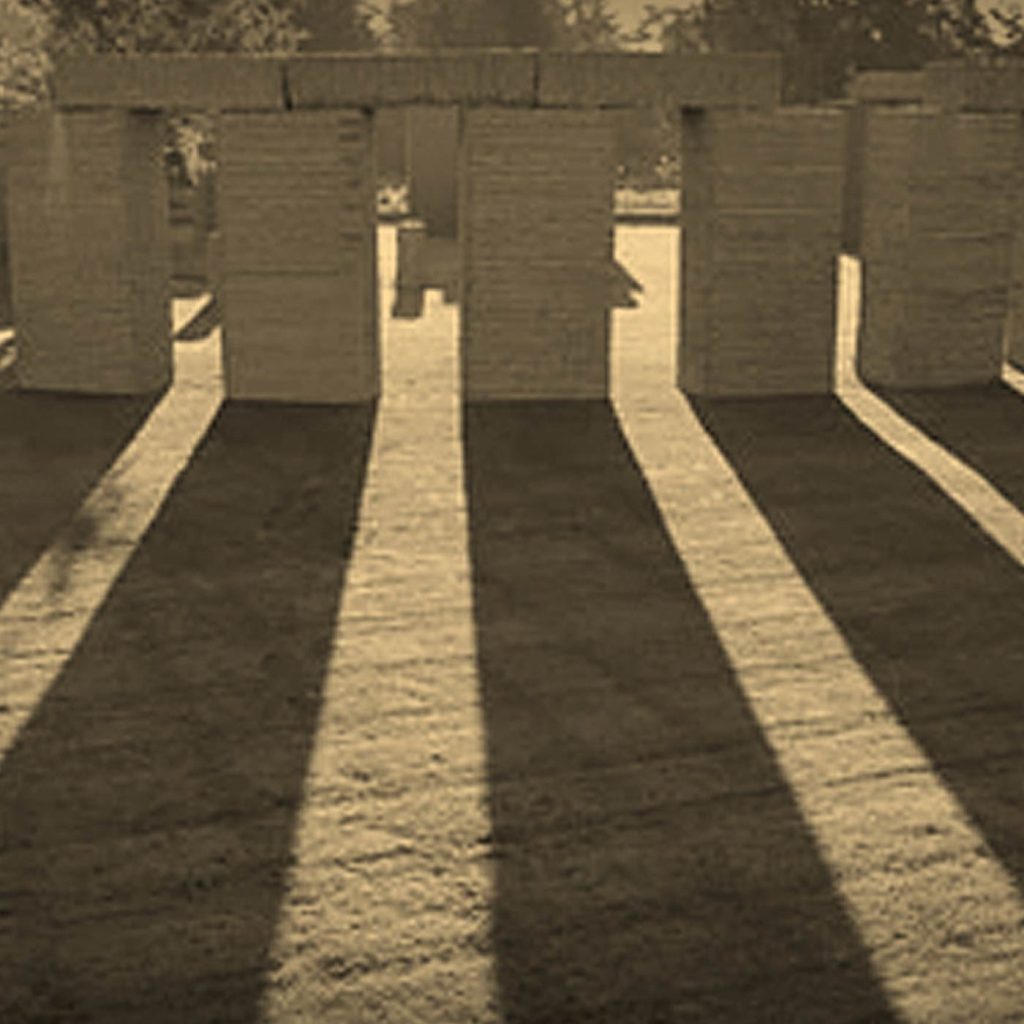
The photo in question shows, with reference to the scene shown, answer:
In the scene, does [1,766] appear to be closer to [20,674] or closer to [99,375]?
[20,674]

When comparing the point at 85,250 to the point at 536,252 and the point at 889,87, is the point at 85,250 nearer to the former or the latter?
the point at 536,252

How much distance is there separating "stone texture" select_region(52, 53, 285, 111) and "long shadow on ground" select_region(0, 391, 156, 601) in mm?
2455

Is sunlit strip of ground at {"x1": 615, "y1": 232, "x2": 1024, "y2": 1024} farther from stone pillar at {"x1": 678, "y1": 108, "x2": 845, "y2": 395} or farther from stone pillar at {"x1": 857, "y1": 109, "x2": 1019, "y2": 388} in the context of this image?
stone pillar at {"x1": 857, "y1": 109, "x2": 1019, "y2": 388}

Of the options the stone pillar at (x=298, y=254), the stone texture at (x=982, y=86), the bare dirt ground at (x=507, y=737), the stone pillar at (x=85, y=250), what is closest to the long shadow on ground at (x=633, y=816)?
the bare dirt ground at (x=507, y=737)

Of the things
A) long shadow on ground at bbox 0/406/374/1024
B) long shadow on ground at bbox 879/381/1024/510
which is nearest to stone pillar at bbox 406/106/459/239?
long shadow on ground at bbox 879/381/1024/510

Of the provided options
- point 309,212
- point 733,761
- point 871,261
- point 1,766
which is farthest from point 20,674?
point 871,261

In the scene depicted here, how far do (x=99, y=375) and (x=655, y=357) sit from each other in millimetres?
5233

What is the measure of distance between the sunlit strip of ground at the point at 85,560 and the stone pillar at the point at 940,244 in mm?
5901

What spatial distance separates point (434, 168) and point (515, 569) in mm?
19692

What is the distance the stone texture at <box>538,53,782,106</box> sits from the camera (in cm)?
1165

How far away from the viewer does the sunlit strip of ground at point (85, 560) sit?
657 centimetres

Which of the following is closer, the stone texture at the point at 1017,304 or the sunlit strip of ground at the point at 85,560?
the sunlit strip of ground at the point at 85,560

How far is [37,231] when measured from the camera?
12.4 m

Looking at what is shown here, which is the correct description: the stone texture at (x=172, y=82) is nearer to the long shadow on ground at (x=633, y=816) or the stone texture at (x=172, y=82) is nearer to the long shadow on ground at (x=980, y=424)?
the long shadow on ground at (x=633, y=816)
